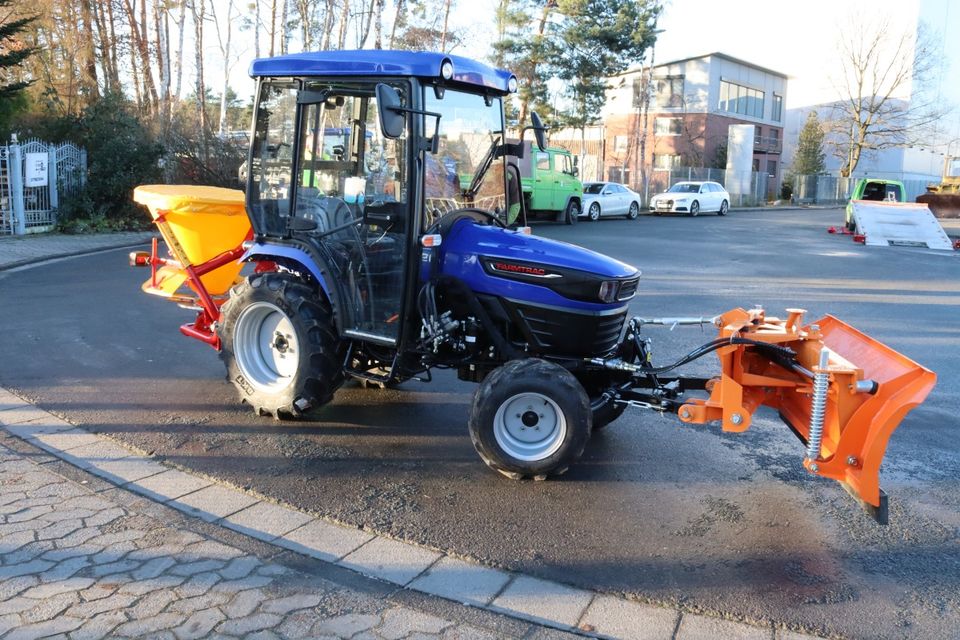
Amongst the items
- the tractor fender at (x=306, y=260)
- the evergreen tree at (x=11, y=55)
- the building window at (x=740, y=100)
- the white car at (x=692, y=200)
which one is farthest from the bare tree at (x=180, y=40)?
the building window at (x=740, y=100)

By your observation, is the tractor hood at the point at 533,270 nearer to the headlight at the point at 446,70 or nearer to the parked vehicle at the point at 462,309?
the parked vehicle at the point at 462,309

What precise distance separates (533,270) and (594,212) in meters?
26.4

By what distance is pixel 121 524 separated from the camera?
173 inches

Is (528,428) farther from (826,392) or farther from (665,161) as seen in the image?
(665,161)

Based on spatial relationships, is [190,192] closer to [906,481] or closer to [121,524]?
[121,524]

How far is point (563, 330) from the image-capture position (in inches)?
208

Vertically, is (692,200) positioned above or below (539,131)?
below

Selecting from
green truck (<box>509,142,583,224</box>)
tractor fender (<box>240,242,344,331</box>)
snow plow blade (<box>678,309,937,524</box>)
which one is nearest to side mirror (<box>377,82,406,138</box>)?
tractor fender (<box>240,242,344,331</box>)

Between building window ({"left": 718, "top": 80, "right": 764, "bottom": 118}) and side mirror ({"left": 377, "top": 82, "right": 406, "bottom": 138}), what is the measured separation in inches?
2110

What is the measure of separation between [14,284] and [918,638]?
12.6 m

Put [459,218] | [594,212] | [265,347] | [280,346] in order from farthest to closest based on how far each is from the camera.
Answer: [594,212]
[265,347]
[280,346]
[459,218]

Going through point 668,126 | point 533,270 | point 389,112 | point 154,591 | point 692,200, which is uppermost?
point 668,126

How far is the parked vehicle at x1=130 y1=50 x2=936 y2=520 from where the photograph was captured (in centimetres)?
472

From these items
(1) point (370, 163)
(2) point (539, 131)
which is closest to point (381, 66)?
(1) point (370, 163)
